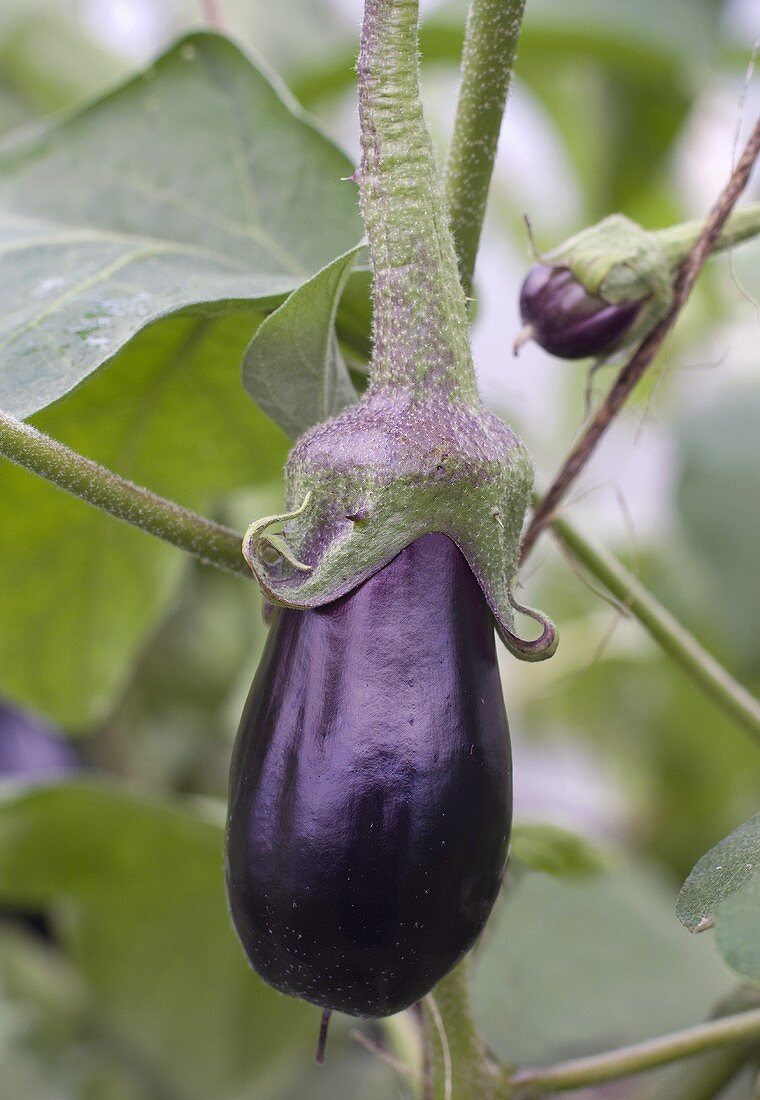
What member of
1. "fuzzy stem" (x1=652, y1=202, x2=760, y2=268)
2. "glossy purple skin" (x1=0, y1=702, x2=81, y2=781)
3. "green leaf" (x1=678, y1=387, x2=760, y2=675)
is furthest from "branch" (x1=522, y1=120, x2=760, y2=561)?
"glossy purple skin" (x1=0, y1=702, x2=81, y2=781)

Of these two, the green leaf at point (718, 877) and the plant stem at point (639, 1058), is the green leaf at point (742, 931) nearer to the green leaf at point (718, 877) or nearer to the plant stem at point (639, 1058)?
the green leaf at point (718, 877)

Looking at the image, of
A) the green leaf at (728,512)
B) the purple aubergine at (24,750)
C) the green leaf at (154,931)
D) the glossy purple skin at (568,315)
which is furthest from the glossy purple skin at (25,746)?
the glossy purple skin at (568,315)

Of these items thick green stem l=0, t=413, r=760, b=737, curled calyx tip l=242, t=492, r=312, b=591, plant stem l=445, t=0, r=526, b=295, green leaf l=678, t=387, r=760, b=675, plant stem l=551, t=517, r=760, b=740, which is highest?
plant stem l=445, t=0, r=526, b=295

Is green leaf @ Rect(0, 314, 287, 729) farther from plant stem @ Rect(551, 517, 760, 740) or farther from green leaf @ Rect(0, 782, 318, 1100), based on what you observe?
plant stem @ Rect(551, 517, 760, 740)

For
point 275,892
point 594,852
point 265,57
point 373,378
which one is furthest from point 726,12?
point 275,892

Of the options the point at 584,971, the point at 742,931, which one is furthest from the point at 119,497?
the point at 584,971
